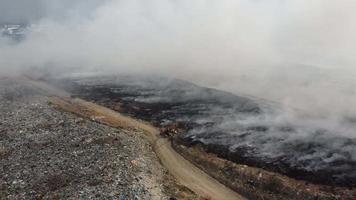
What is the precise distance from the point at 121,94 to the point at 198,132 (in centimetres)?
2236

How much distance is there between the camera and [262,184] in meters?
40.3

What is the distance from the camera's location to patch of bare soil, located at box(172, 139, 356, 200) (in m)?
38.2

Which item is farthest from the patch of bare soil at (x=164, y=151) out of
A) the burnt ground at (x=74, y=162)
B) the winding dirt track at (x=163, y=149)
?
the burnt ground at (x=74, y=162)

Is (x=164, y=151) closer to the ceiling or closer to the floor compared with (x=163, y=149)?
closer to the floor

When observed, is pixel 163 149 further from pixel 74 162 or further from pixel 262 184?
pixel 262 184

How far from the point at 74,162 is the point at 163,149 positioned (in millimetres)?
10586

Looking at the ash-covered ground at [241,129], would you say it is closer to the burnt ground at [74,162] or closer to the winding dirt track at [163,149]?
the winding dirt track at [163,149]

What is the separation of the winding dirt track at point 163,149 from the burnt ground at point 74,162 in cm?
130

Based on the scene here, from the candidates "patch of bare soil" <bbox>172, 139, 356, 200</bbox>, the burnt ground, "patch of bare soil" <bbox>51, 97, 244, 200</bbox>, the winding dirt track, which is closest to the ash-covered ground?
"patch of bare soil" <bbox>172, 139, 356, 200</bbox>

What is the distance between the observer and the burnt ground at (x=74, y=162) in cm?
3697

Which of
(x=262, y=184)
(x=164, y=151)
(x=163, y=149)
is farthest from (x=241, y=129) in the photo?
(x=262, y=184)

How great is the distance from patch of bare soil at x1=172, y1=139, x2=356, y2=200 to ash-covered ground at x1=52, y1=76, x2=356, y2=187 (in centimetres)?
112

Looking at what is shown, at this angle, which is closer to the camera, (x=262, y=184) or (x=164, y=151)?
(x=262, y=184)

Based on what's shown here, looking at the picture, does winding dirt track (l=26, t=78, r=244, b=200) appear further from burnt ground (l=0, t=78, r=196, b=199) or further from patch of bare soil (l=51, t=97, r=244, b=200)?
burnt ground (l=0, t=78, r=196, b=199)
